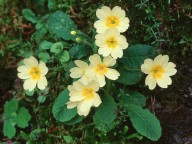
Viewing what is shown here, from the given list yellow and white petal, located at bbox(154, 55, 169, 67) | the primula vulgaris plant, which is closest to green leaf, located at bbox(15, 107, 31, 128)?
the primula vulgaris plant

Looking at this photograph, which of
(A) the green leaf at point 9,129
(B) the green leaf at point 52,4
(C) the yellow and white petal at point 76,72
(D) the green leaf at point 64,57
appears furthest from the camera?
(B) the green leaf at point 52,4

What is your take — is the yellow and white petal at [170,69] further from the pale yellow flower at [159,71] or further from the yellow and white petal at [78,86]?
the yellow and white petal at [78,86]

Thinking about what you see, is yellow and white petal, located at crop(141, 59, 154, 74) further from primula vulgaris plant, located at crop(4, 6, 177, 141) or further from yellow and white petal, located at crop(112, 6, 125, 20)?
yellow and white petal, located at crop(112, 6, 125, 20)

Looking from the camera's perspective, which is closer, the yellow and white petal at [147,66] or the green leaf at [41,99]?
the yellow and white petal at [147,66]

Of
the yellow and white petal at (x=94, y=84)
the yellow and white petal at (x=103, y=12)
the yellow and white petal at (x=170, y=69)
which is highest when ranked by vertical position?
the yellow and white petal at (x=103, y=12)

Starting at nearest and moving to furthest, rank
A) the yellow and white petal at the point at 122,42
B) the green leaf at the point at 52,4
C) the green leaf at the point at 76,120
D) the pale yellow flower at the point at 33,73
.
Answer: the yellow and white petal at the point at 122,42 < the pale yellow flower at the point at 33,73 < the green leaf at the point at 76,120 < the green leaf at the point at 52,4

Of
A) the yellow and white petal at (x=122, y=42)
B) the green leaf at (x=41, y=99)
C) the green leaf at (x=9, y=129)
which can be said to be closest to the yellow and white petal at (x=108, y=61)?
the yellow and white petal at (x=122, y=42)

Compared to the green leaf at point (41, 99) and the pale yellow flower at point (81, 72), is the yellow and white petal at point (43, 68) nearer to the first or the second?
the pale yellow flower at point (81, 72)

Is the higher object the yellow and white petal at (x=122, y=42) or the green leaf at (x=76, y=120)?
the yellow and white petal at (x=122, y=42)
